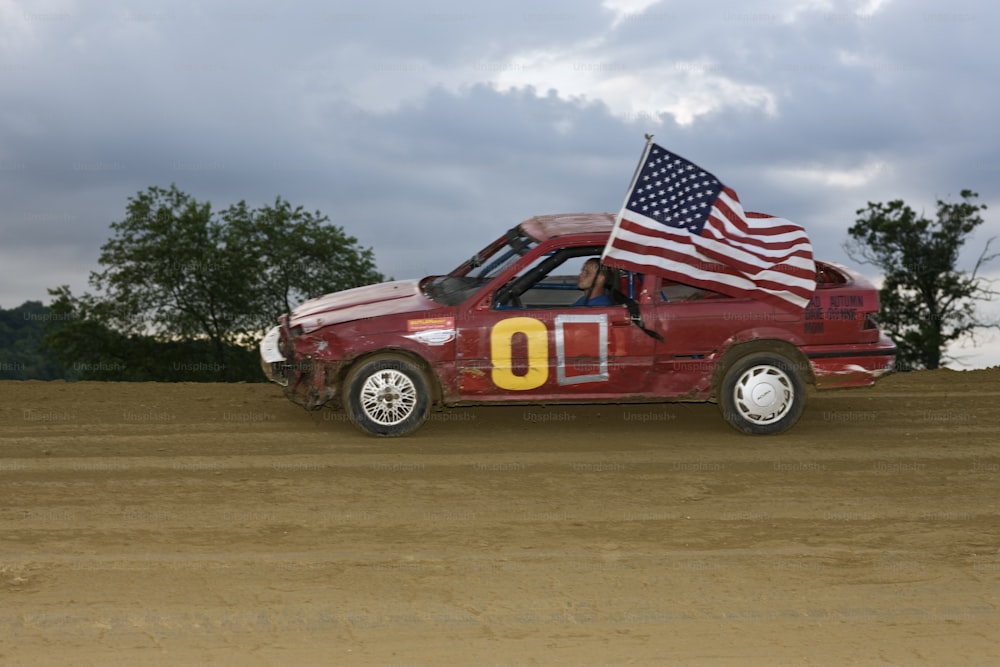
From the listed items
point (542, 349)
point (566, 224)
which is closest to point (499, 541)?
point (542, 349)

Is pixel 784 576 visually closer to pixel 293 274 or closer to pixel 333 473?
pixel 333 473

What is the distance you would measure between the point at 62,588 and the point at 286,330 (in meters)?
4.47

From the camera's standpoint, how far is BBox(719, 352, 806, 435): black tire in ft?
33.5

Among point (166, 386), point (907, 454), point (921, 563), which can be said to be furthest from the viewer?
point (166, 386)

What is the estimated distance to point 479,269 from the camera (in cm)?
1079

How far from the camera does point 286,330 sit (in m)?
10.3

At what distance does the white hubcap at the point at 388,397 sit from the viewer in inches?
394

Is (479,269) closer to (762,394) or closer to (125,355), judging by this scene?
(762,394)

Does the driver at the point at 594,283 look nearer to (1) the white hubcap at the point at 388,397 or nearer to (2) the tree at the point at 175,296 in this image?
(1) the white hubcap at the point at 388,397

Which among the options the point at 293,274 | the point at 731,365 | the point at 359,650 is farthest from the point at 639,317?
the point at 293,274

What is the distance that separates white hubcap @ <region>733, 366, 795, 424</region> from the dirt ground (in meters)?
0.23

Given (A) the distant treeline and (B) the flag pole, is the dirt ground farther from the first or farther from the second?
(A) the distant treeline

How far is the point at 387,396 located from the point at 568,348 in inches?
66.0

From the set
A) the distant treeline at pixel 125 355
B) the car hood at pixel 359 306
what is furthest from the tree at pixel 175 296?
the car hood at pixel 359 306
